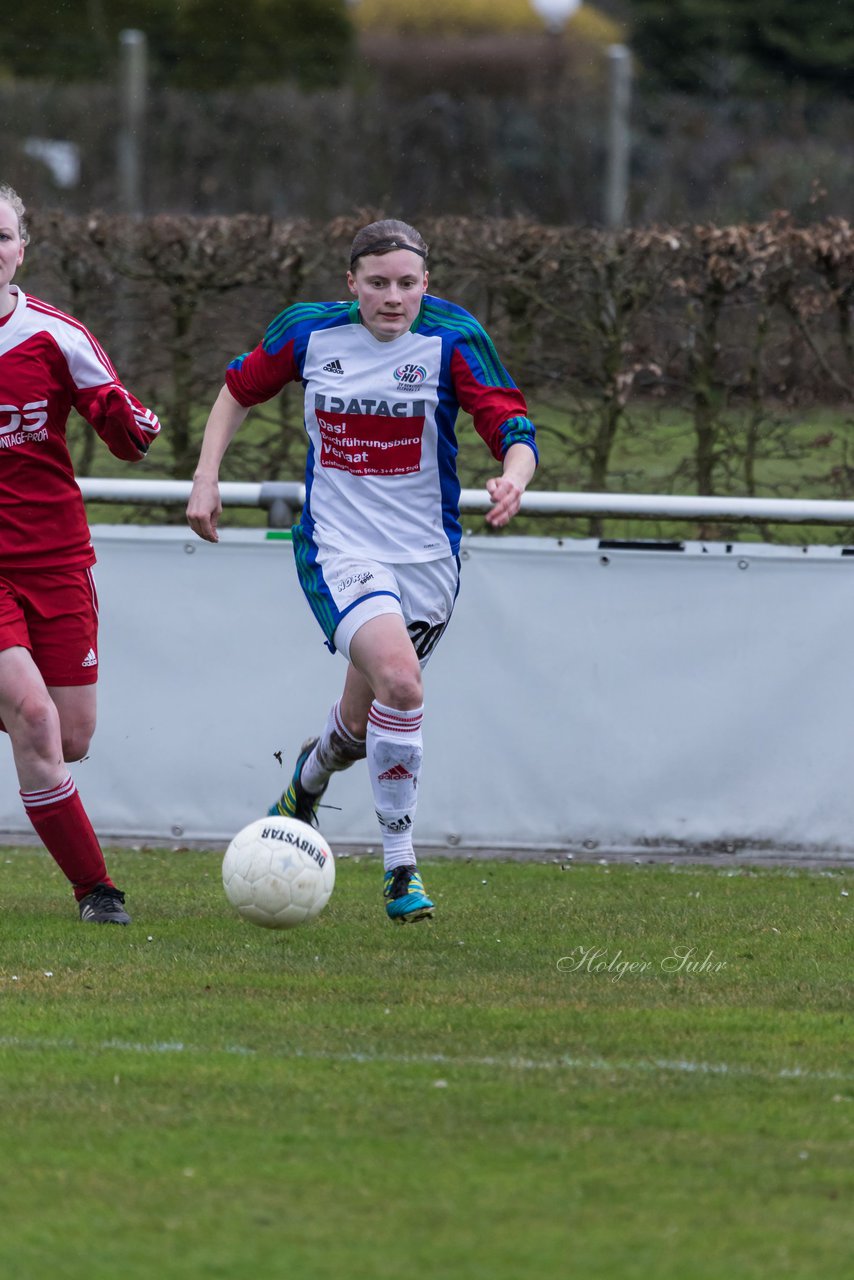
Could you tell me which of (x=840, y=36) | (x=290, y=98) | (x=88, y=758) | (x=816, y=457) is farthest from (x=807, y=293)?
(x=840, y=36)

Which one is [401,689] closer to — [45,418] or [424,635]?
[424,635]

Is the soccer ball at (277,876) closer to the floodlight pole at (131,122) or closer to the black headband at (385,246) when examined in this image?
the black headband at (385,246)

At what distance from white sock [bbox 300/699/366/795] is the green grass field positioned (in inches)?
20.9

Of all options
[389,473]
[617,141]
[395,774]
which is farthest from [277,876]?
[617,141]

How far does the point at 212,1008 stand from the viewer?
5.39 metres

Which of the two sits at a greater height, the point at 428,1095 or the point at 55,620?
the point at 55,620

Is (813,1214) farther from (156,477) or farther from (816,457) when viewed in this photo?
(156,477)

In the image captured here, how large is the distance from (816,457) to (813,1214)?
25.4ft

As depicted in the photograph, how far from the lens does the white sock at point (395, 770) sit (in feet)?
21.9

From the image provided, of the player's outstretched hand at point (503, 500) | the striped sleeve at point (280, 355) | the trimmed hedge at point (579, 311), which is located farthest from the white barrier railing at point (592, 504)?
the trimmed hedge at point (579, 311)

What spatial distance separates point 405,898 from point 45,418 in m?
1.93

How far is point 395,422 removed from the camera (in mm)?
6805

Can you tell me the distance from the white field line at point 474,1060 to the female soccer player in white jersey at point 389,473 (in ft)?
5.50

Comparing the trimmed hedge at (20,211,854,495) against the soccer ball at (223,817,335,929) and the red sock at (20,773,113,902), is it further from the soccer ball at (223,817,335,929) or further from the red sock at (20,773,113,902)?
the soccer ball at (223,817,335,929)
